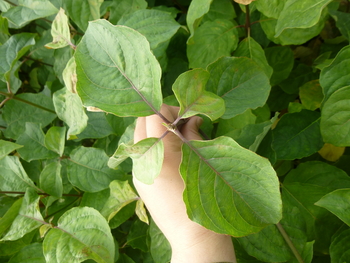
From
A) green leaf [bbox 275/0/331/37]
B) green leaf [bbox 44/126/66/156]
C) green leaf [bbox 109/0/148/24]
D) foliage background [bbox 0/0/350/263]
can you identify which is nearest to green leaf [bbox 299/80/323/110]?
foliage background [bbox 0/0/350/263]

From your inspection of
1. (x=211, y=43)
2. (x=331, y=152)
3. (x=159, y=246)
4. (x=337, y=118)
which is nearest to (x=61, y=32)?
(x=211, y=43)

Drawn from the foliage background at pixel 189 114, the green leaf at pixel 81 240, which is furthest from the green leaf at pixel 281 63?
the green leaf at pixel 81 240

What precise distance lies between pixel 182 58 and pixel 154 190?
767 millimetres

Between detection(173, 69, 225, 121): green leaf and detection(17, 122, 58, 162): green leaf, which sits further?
detection(17, 122, 58, 162): green leaf

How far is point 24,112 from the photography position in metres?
1.26

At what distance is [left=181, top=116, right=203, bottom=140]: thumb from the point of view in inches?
25.8

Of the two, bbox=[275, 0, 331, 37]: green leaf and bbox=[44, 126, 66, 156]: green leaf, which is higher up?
bbox=[275, 0, 331, 37]: green leaf

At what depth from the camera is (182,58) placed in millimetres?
1246

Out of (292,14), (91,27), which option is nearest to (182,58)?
(292,14)

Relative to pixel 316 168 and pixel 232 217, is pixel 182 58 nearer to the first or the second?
pixel 316 168

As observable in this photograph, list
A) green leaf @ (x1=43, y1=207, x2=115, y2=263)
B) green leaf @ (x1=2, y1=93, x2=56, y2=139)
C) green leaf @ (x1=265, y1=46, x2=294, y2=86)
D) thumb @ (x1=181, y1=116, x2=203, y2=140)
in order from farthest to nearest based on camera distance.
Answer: green leaf @ (x1=2, y1=93, x2=56, y2=139) → green leaf @ (x1=265, y1=46, x2=294, y2=86) → green leaf @ (x1=43, y1=207, x2=115, y2=263) → thumb @ (x1=181, y1=116, x2=203, y2=140)

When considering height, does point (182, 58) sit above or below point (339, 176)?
above

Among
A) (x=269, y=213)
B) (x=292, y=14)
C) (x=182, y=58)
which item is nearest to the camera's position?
(x=269, y=213)

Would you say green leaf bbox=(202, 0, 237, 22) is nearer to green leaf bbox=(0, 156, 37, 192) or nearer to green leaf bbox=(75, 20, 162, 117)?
green leaf bbox=(75, 20, 162, 117)
